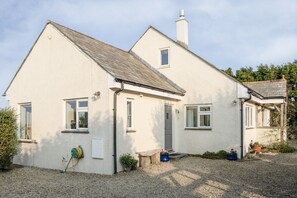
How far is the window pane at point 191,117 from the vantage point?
633 inches

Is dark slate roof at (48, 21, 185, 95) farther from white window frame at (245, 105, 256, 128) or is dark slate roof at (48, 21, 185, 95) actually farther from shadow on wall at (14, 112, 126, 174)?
white window frame at (245, 105, 256, 128)

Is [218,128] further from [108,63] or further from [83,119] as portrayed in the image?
[83,119]

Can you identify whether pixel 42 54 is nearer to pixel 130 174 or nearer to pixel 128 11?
pixel 128 11

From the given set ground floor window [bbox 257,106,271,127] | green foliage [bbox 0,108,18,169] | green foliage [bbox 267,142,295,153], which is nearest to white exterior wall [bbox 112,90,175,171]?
green foliage [bbox 0,108,18,169]

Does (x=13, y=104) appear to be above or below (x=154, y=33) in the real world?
below

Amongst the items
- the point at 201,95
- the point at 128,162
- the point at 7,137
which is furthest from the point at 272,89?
the point at 7,137

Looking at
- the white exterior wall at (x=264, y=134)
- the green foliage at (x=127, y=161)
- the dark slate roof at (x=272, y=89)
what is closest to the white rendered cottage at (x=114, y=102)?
the green foliage at (x=127, y=161)

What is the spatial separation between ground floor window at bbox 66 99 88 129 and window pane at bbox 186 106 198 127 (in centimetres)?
657

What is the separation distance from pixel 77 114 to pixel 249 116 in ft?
35.4

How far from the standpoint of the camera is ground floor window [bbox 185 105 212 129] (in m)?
15.7

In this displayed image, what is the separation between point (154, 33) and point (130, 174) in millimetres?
9728

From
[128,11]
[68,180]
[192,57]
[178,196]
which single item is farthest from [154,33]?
[178,196]

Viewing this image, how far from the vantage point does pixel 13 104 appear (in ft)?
47.5

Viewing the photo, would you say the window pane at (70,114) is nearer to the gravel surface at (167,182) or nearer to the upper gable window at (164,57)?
the gravel surface at (167,182)
